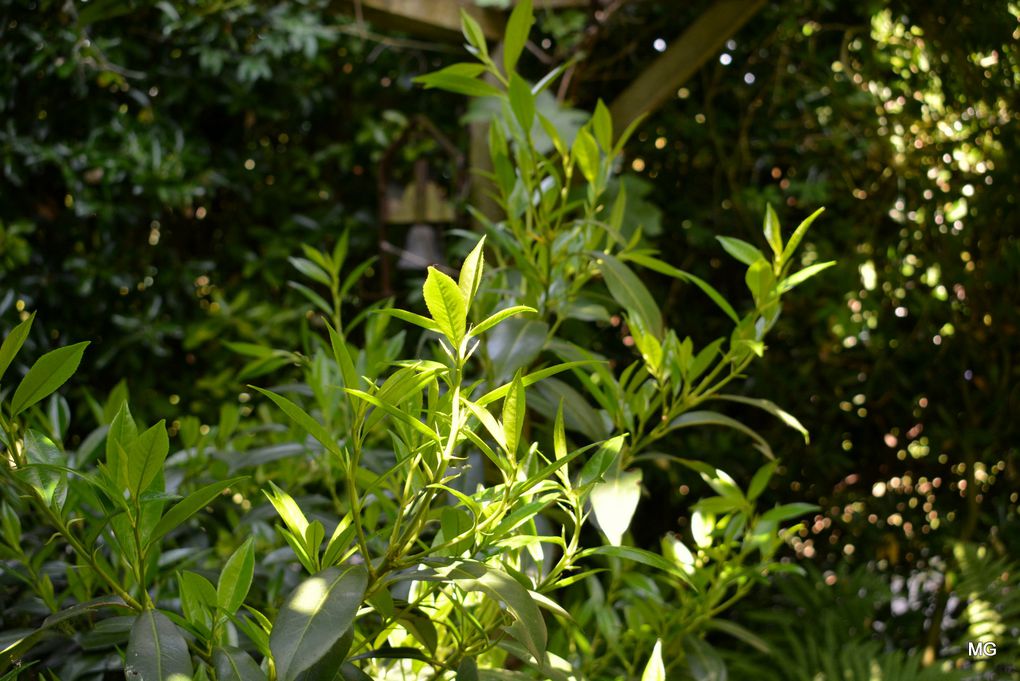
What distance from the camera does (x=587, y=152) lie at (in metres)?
0.82

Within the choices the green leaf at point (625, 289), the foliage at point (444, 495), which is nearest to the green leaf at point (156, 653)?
the foliage at point (444, 495)

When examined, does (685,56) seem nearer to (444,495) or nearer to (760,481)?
(760,481)

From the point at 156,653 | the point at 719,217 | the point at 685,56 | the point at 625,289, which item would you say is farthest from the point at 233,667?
the point at 719,217

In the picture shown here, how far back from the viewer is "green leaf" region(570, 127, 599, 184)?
806mm

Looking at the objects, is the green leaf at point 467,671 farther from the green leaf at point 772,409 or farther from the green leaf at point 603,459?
the green leaf at point 772,409

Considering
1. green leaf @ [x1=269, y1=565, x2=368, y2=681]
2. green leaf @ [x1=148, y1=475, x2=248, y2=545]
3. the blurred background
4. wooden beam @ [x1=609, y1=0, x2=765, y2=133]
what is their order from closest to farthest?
1. green leaf @ [x1=269, y1=565, x2=368, y2=681]
2. green leaf @ [x1=148, y1=475, x2=248, y2=545]
3. wooden beam @ [x1=609, y1=0, x2=765, y2=133]
4. the blurred background

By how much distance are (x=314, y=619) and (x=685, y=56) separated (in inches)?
60.7

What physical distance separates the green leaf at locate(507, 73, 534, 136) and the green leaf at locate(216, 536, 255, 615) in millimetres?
401

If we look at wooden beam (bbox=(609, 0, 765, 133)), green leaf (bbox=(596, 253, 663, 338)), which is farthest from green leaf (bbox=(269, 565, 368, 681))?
wooden beam (bbox=(609, 0, 765, 133))

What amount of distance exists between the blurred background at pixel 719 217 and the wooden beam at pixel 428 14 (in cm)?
3

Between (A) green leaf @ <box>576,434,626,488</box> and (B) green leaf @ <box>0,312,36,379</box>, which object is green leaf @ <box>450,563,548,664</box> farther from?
(B) green leaf @ <box>0,312,36,379</box>

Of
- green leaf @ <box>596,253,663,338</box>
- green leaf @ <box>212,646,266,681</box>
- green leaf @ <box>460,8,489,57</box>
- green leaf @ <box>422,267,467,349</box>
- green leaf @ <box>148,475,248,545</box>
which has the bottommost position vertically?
green leaf @ <box>212,646,266,681</box>

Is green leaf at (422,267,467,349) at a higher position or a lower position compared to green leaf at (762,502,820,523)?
higher

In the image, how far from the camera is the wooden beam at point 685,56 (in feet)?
5.75
